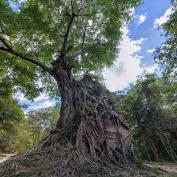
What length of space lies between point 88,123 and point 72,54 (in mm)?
4038

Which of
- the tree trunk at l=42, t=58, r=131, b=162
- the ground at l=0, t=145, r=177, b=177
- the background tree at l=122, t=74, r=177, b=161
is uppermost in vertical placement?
the background tree at l=122, t=74, r=177, b=161

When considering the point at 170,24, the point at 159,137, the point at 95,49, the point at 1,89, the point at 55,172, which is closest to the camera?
the point at 55,172

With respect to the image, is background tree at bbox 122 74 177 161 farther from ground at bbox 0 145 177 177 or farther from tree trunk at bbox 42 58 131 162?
ground at bbox 0 145 177 177

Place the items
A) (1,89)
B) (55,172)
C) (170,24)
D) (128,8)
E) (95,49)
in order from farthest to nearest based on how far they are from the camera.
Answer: (1,89)
(95,49)
(128,8)
(170,24)
(55,172)

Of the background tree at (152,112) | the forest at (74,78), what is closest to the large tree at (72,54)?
the forest at (74,78)

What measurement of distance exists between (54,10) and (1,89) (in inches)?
191

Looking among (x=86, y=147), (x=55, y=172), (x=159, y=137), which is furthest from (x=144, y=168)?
(x=159, y=137)

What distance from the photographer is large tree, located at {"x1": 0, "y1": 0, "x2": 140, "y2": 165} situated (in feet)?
24.2

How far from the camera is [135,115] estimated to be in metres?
18.9

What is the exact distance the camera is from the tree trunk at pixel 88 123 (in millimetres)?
6926

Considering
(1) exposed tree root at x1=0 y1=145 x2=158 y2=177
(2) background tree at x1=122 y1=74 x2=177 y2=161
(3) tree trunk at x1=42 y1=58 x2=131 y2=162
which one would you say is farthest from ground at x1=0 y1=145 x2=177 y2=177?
(2) background tree at x1=122 y1=74 x2=177 y2=161

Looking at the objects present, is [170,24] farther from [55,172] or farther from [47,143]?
[55,172]

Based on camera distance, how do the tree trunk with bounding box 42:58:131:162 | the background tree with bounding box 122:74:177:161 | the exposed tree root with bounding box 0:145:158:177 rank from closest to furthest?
the exposed tree root with bounding box 0:145:158:177, the tree trunk with bounding box 42:58:131:162, the background tree with bounding box 122:74:177:161

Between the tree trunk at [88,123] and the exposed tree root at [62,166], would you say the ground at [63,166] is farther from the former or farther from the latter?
the tree trunk at [88,123]
